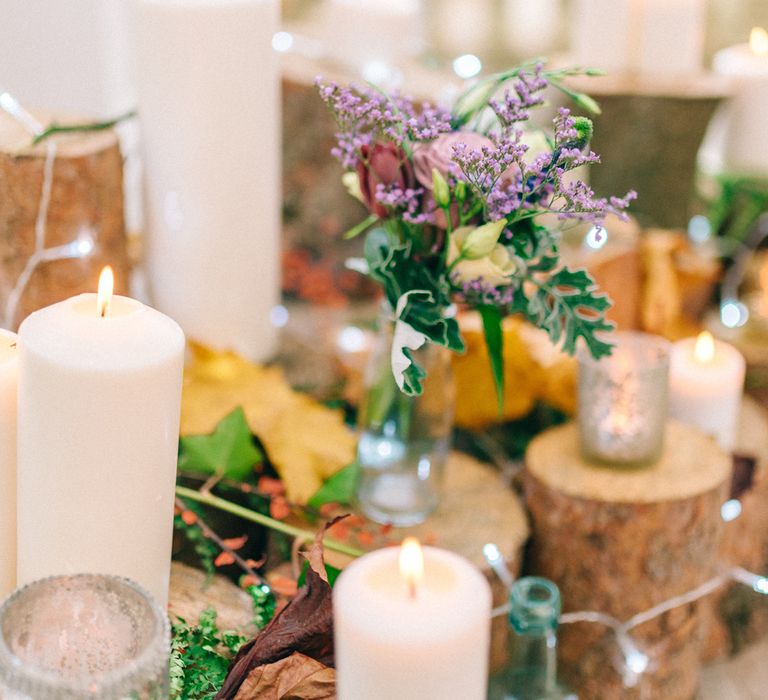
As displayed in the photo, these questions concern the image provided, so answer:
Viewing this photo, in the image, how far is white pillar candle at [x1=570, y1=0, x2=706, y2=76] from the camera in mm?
1658

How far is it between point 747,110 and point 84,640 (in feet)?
4.68

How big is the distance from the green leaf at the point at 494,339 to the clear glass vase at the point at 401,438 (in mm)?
113

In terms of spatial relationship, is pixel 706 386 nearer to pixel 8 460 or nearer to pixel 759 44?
pixel 759 44

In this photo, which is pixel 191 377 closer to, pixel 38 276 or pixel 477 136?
pixel 38 276

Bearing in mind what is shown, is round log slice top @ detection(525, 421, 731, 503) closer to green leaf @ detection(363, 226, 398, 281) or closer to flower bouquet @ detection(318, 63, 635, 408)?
flower bouquet @ detection(318, 63, 635, 408)

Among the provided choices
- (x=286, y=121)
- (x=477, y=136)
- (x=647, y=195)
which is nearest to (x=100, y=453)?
(x=477, y=136)

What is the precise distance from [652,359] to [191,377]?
1.75 feet

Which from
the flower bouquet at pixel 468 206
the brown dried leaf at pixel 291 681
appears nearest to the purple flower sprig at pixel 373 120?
the flower bouquet at pixel 468 206

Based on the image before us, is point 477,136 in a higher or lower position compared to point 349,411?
higher

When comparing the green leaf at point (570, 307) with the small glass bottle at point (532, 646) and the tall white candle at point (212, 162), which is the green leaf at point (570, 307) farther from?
the tall white candle at point (212, 162)

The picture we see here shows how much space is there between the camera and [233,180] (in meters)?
1.22

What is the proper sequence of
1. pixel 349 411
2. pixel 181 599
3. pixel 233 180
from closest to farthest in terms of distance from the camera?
pixel 181 599, pixel 233 180, pixel 349 411

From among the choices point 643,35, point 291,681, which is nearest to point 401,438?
point 291,681

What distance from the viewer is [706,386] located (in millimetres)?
1298
